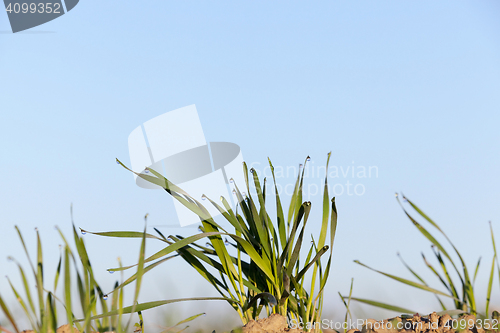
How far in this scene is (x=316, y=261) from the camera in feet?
5.01

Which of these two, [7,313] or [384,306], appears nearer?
[7,313]

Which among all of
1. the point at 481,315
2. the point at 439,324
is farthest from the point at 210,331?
the point at 481,315

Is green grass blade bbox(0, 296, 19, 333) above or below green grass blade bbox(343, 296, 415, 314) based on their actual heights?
above

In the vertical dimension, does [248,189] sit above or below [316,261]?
above

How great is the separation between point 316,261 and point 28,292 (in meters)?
1.05

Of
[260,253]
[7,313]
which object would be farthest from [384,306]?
[7,313]

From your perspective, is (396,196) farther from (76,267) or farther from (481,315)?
(76,267)

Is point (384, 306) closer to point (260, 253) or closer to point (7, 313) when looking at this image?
point (260, 253)

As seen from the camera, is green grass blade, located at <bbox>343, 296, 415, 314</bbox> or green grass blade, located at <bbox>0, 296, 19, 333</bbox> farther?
green grass blade, located at <bbox>343, 296, 415, 314</bbox>

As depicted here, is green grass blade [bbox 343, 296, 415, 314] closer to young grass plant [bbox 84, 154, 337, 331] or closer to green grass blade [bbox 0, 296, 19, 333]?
young grass plant [bbox 84, 154, 337, 331]

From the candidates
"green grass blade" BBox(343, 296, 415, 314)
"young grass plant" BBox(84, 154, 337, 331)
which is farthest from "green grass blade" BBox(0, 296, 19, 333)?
"green grass blade" BBox(343, 296, 415, 314)

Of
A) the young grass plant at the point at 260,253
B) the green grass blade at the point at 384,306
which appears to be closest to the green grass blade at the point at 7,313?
the young grass plant at the point at 260,253

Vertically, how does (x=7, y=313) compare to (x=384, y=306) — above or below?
above

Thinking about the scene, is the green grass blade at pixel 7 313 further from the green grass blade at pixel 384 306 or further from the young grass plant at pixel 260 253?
the green grass blade at pixel 384 306
